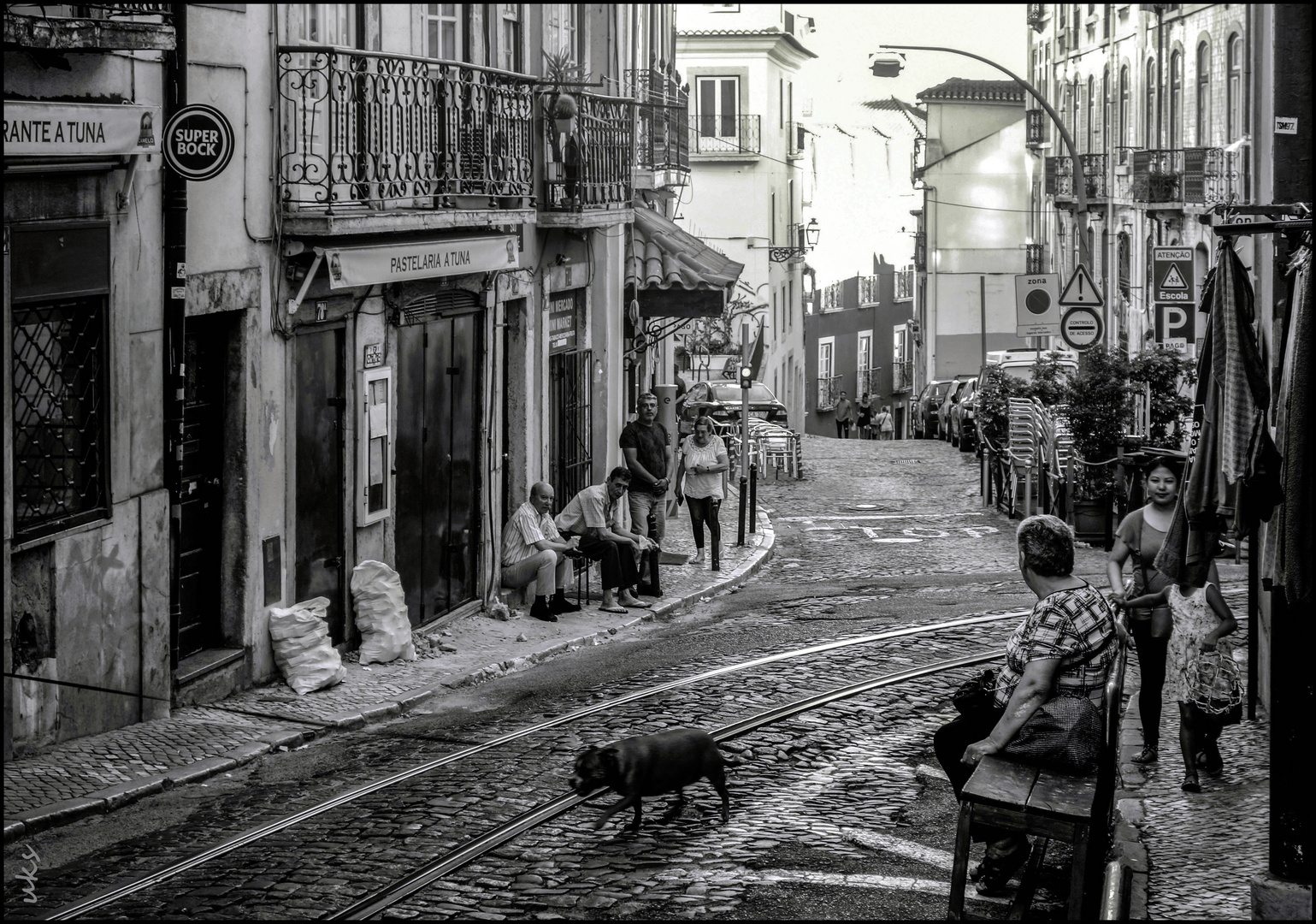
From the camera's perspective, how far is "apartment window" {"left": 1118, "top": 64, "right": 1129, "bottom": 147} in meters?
42.7

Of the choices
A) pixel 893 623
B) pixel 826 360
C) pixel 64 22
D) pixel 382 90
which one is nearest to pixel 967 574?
pixel 893 623

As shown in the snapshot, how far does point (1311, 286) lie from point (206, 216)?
25.0 ft

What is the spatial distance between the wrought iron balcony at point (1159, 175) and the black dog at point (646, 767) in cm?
2711

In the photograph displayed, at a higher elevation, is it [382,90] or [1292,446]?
[382,90]

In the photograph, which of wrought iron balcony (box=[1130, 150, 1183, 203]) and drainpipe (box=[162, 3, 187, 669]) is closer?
drainpipe (box=[162, 3, 187, 669])

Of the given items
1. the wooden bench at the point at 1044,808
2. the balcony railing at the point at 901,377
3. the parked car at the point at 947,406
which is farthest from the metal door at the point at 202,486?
the balcony railing at the point at 901,377

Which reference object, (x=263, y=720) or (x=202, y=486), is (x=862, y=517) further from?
(x=263, y=720)

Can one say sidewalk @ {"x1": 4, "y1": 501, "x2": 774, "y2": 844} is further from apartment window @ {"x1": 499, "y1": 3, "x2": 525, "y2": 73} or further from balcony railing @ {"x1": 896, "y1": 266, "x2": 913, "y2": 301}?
balcony railing @ {"x1": 896, "y1": 266, "x2": 913, "y2": 301}

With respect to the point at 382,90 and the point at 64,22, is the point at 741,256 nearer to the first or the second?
the point at 382,90

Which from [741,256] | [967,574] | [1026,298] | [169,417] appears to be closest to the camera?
[169,417]

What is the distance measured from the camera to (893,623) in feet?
51.3

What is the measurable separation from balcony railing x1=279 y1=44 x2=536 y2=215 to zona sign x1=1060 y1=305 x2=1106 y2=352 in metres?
8.49
